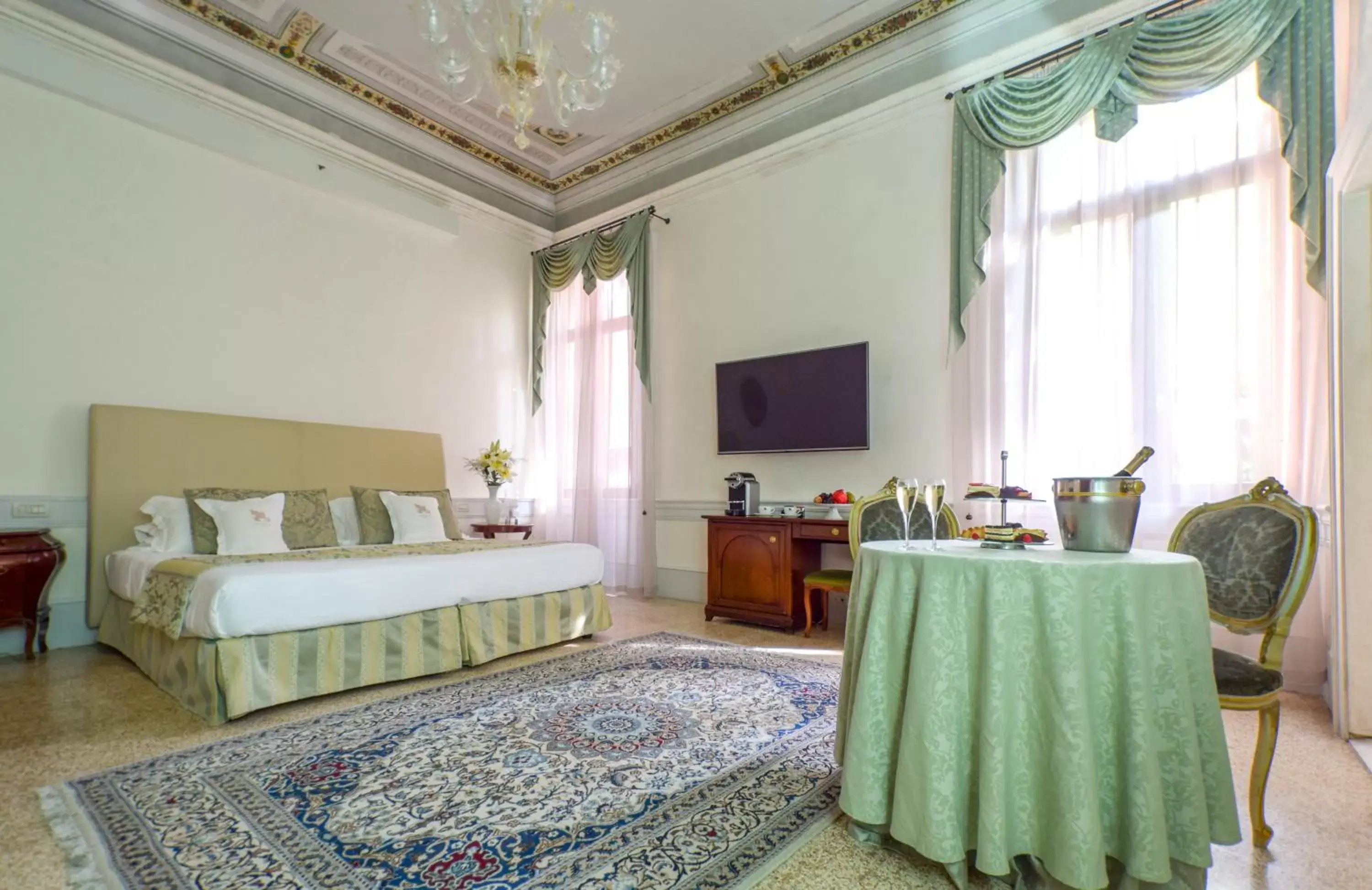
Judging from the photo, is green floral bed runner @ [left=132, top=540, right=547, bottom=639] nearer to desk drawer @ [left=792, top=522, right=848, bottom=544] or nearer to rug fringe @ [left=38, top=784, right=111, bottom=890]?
rug fringe @ [left=38, top=784, right=111, bottom=890]

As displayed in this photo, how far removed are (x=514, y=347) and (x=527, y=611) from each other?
347cm

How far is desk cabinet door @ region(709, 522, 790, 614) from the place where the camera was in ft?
14.5

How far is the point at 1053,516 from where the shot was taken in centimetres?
372

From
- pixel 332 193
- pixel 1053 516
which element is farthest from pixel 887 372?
pixel 332 193

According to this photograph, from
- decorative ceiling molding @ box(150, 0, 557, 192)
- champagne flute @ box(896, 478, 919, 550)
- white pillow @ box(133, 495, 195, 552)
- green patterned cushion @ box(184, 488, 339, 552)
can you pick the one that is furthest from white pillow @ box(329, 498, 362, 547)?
champagne flute @ box(896, 478, 919, 550)

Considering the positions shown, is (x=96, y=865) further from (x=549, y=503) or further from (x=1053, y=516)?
(x=549, y=503)

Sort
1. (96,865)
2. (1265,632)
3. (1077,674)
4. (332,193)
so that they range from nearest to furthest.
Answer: (1077,674) → (96,865) → (1265,632) → (332,193)

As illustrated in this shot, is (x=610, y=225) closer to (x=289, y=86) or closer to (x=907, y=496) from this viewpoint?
(x=289, y=86)

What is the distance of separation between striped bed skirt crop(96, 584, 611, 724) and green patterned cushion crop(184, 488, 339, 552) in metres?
0.48

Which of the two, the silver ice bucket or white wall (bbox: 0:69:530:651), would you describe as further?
white wall (bbox: 0:69:530:651)

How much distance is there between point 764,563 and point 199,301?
13.6 ft

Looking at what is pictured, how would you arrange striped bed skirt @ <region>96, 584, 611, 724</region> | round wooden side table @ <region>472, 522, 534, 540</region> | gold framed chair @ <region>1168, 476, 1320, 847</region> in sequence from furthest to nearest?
round wooden side table @ <region>472, 522, 534, 540</region> → striped bed skirt @ <region>96, 584, 611, 724</region> → gold framed chair @ <region>1168, 476, 1320, 847</region>

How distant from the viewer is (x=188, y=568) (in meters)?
2.97

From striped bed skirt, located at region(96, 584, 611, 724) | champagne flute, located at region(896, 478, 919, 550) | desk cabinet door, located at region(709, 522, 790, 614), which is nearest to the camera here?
champagne flute, located at region(896, 478, 919, 550)
